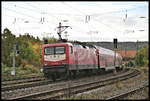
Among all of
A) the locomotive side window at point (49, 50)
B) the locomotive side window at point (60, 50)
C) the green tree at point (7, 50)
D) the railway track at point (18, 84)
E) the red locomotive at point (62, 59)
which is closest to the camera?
the railway track at point (18, 84)

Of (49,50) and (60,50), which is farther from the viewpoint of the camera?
(49,50)

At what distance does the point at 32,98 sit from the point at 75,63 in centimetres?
994

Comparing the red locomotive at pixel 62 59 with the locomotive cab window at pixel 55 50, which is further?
the locomotive cab window at pixel 55 50

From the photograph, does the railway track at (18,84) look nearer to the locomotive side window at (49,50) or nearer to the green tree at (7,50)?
the locomotive side window at (49,50)

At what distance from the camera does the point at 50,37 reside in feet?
185

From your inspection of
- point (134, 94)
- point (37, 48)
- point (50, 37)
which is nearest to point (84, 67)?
point (134, 94)

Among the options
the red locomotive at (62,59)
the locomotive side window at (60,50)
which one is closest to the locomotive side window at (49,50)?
the red locomotive at (62,59)

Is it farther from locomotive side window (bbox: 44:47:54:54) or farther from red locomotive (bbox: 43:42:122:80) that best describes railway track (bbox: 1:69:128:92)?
locomotive side window (bbox: 44:47:54:54)

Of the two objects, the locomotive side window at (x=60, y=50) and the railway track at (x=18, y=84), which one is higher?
the locomotive side window at (x=60, y=50)

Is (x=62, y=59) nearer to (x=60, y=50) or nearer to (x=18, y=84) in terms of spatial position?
(x=60, y=50)

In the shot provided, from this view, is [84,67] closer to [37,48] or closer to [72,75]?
[72,75]

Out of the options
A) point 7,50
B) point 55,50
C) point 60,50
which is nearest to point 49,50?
point 55,50

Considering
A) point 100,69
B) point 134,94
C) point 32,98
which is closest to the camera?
point 32,98

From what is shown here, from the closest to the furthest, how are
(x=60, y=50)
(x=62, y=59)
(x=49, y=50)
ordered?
(x=62, y=59) < (x=60, y=50) < (x=49, y=50)
